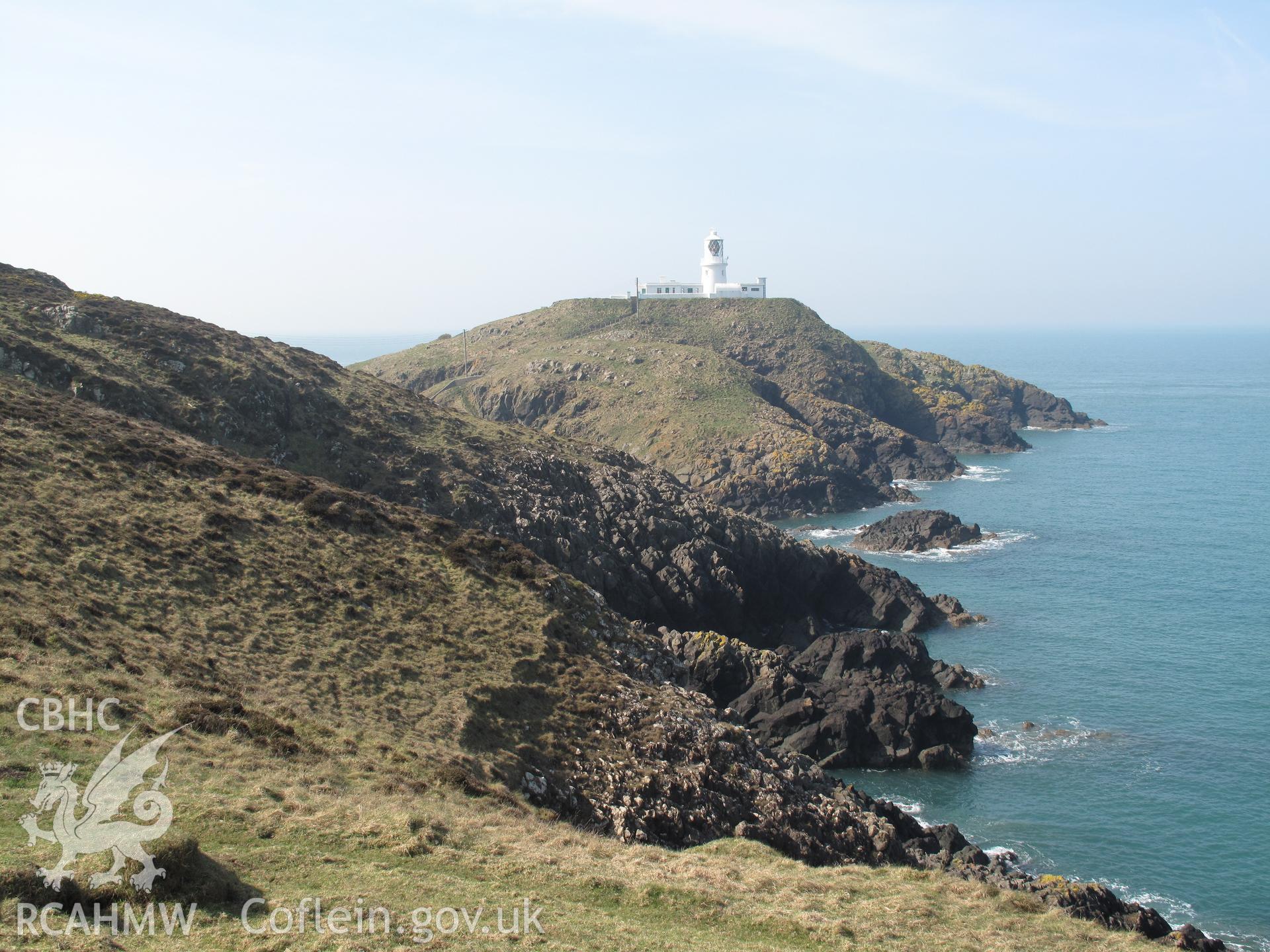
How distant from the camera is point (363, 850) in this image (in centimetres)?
1989

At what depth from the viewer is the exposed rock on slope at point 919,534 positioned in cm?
8450

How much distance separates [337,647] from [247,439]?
84.7 ft

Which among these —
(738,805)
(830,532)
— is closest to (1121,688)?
(738,805)

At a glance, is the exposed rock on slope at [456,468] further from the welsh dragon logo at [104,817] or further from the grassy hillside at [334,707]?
the welsh dragon logo at [104,817]

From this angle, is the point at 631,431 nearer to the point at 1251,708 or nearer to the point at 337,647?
the point at 1251,708

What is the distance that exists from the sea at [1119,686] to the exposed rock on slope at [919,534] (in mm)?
2115

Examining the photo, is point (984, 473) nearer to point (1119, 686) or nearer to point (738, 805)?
point (1119, 686)

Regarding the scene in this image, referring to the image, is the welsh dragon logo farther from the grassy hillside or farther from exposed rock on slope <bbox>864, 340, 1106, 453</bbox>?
exposed rock on slope <bbox>864, 340, 1106, 453</bbox>

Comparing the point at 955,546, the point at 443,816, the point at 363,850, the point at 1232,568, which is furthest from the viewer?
the point at 955,546

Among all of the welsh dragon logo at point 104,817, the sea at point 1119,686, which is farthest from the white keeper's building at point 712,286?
the welsh dragon logo at point 104,817

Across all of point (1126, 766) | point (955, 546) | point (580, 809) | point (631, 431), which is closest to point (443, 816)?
point (580, 809)

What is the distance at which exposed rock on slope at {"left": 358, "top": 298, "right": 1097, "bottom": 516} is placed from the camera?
10950 cm

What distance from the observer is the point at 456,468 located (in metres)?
61.4

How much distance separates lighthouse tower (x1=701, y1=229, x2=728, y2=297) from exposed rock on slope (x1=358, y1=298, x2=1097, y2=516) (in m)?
7.09
